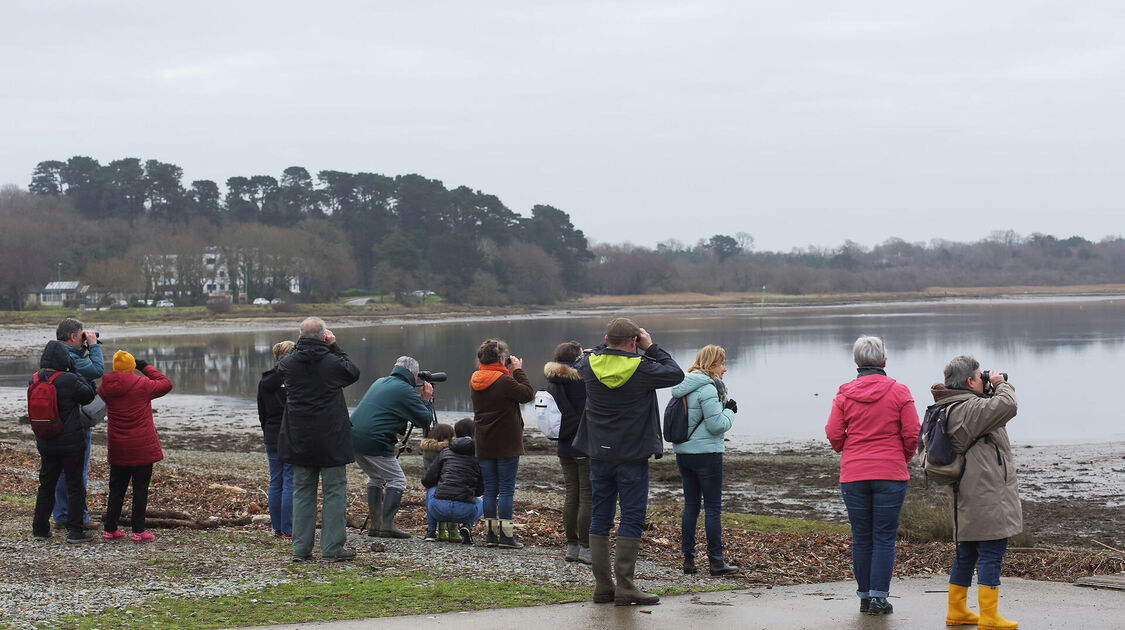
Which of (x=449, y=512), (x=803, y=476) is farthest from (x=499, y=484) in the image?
(x=803, y=476)

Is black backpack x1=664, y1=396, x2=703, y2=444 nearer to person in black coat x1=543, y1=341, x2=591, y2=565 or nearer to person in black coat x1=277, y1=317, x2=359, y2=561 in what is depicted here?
person in black coat x1=543, y1=341, x2=591, y2=565

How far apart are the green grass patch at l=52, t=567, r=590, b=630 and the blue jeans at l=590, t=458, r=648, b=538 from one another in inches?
22.1

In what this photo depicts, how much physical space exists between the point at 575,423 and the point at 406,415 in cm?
148

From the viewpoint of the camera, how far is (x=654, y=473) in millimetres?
16031

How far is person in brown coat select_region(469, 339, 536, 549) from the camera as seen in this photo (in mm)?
7836

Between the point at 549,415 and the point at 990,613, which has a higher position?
the point at 549,415

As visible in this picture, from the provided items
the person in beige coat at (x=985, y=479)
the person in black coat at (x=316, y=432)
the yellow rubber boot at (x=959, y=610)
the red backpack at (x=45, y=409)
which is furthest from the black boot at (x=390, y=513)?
the person in beige coat at (x=985, y=479)

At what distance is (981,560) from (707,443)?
2.01 metres

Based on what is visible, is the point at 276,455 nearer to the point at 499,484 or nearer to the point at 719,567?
the point at 499,484

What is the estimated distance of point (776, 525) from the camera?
35.0 feet

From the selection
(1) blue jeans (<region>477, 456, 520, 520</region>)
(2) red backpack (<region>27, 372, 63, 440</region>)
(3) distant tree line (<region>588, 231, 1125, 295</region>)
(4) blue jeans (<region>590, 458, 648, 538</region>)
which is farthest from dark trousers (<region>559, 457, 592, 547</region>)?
(3) distant tree line (<region>588, 231, 1125, 295</region>)

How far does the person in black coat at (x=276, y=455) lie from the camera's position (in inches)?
324

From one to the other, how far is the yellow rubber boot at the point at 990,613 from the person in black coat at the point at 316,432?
14.2 ft

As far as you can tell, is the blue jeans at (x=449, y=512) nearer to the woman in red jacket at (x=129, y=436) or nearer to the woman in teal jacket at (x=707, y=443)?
the woman in teal jacket at (x=707, y=443)
